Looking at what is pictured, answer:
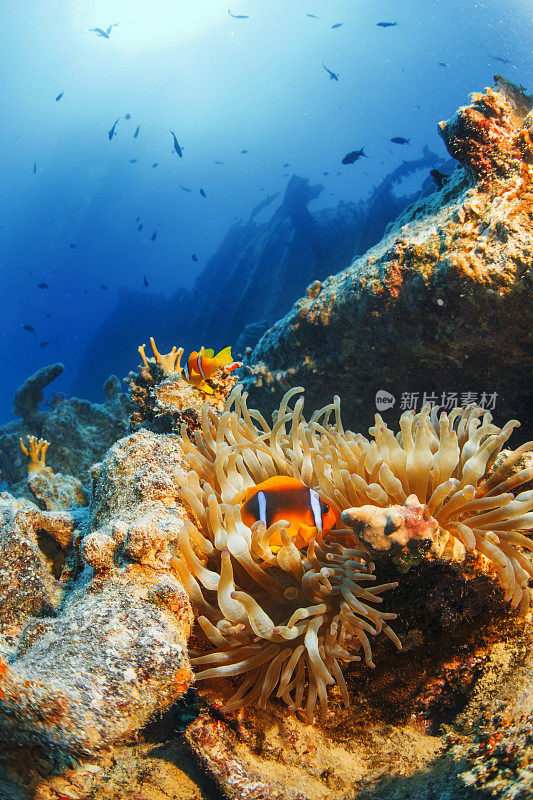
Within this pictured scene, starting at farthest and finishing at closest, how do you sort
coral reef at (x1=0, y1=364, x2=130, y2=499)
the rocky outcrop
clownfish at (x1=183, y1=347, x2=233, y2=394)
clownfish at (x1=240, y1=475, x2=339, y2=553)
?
the rocky outcrop, coral reef at (x1=0, y1=364, x2=130, y2=499), clownfish at (x1=183, y1=347, x2=233, y2=394), clownfish at (x1=240, y1=475, x2=339, y2=553)

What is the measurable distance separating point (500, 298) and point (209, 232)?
60259mm

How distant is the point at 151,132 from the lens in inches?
2152

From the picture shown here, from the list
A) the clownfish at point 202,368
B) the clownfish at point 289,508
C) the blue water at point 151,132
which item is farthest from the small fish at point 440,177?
the blue water at point 151,132

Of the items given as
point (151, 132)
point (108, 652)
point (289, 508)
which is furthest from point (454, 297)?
point (151, 132)

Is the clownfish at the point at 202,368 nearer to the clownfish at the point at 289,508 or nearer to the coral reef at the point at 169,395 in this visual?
the coral reef at the point at 169,395

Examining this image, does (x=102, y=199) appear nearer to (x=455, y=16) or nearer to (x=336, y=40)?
(x=336, y=40)

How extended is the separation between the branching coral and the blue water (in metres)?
46.2

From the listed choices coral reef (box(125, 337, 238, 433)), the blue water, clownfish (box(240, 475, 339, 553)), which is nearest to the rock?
clownfish (box(240, 475, 339, 553))

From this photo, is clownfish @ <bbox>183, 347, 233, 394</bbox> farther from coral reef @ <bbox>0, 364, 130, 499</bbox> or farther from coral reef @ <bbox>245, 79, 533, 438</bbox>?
coral reef @ <bbox>0, 364, 130, 499</bbox>

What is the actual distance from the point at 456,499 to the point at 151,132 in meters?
66.3

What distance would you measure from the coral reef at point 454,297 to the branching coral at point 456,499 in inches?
50.6

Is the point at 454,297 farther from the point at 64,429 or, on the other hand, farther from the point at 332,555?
the point at 64,429

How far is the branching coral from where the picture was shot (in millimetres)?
1323

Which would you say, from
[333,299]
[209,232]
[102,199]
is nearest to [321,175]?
[209,232]
